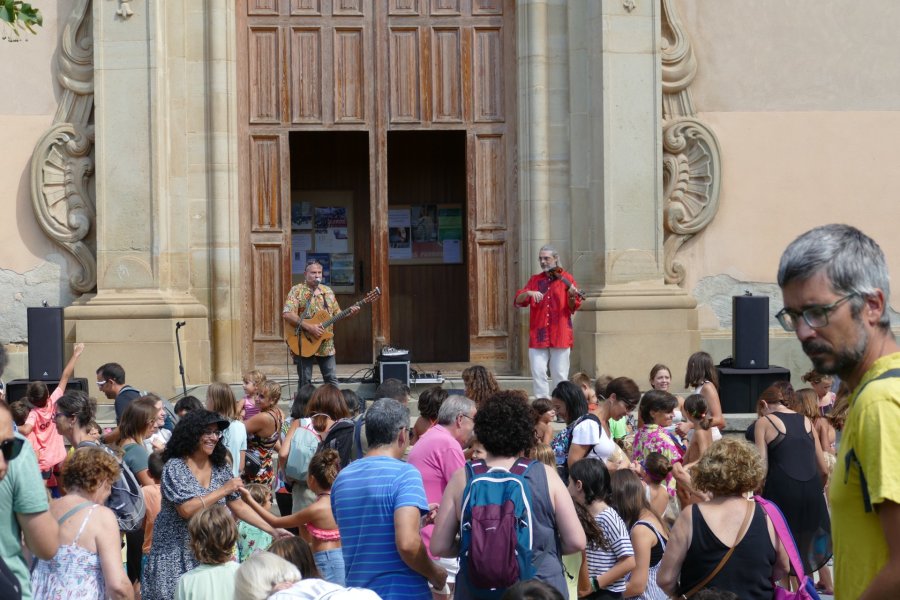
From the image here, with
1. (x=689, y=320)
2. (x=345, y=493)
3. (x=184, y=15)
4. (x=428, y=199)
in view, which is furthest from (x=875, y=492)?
(x=428, y=199)

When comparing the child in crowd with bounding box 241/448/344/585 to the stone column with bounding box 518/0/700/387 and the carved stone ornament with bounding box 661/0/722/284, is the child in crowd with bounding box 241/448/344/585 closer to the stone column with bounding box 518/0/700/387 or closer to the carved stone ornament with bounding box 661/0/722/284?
the stone column with bounding box 518/0/700/387

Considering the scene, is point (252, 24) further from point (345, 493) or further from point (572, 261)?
point (345, 493)

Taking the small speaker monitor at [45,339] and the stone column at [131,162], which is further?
the stone column at [131,162]

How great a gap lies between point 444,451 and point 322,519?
2.18 feet

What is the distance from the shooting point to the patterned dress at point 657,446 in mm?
7414

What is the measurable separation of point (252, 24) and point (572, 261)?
416 centimetres

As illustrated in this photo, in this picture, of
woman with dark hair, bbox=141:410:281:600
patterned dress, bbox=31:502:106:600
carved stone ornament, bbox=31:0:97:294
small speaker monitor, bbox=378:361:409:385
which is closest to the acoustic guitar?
small speaker monitor, bbox=378:361:409:385

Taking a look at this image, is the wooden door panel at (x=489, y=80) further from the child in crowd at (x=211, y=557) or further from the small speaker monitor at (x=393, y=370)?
the child in crowd at (x=211, y=557)

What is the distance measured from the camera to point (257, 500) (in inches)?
257

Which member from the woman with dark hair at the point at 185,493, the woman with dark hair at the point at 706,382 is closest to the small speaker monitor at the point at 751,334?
the woman with dark hair at the point at 706,382

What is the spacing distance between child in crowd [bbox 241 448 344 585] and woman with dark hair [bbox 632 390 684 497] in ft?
6.64

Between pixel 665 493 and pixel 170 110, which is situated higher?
pixel 170 110

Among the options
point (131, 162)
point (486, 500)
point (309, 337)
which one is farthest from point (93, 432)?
point (131, 162)

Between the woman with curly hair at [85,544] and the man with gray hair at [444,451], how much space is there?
1.42 meters
